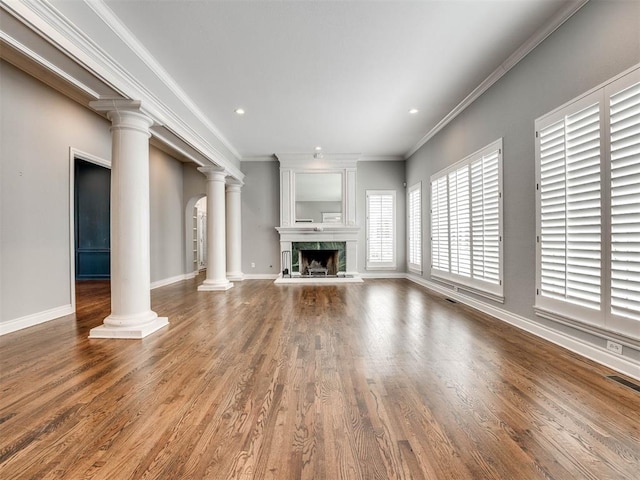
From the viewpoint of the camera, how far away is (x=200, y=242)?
9.73m

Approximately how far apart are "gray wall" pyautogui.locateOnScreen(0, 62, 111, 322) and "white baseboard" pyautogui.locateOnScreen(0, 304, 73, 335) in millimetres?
52

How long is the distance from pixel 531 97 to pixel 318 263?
18.2 ft

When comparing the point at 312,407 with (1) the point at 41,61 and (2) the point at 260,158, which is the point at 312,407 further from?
(2) the point at 260,158

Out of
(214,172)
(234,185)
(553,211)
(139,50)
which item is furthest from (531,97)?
(234,185)

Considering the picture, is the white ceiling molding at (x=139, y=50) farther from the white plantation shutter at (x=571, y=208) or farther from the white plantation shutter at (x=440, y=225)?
the white plantation shutter at (x=440, y=225)

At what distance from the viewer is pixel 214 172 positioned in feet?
19.9

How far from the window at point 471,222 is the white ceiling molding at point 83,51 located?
416 cm

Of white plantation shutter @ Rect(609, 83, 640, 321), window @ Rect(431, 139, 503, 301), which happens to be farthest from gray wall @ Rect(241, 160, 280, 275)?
white plantation shutter @ Rect(609, 83, 640, 321)

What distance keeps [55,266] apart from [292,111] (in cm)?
400

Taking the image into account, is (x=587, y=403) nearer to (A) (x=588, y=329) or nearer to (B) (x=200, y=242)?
(A) (x=588, y=329)

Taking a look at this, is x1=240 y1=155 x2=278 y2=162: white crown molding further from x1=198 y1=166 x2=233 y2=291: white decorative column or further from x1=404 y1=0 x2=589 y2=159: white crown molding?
x1=404 y1=0 x2=589 y2=159: white crown molding

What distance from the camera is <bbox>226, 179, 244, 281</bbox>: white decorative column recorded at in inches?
283

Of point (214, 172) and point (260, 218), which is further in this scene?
point (260, 218)

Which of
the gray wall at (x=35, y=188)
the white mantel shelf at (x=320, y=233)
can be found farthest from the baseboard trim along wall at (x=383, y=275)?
the gray wall at (x=35, y=188)
